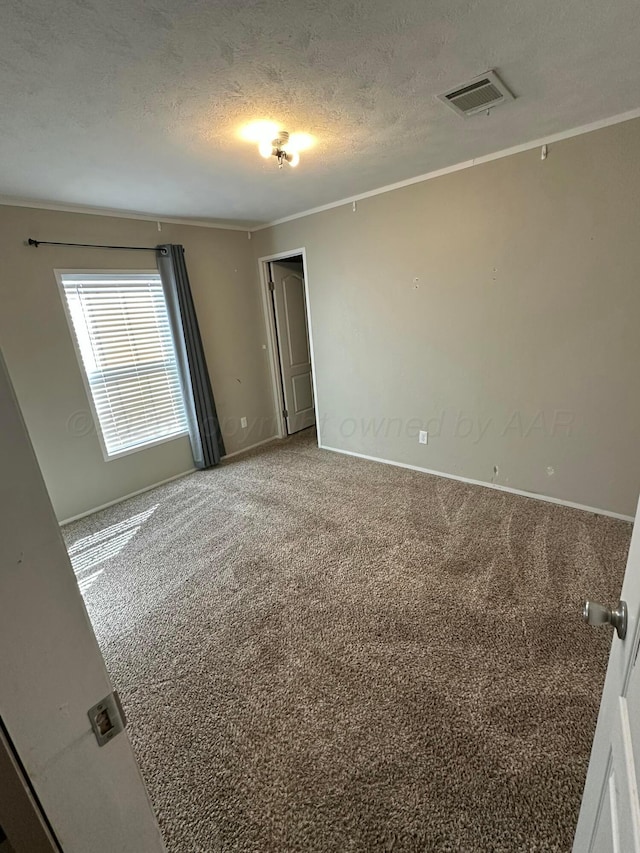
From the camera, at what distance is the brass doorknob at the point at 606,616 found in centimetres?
70

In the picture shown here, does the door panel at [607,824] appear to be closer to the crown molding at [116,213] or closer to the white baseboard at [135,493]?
the white baseboard at [135,493]

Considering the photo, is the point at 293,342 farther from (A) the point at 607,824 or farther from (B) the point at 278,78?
(A) the point at 607,824

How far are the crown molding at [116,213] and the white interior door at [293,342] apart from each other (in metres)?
0.69

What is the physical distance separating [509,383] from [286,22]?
2.50 metres

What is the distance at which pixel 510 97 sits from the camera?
5.96 feet

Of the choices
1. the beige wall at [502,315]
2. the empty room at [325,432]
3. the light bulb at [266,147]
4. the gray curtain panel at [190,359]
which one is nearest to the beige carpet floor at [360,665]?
the empty room at [325,432]

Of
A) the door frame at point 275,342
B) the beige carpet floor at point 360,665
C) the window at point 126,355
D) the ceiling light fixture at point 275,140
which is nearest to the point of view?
the beige carpet floor at point 360,665

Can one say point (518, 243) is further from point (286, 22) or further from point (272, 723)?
point (272, 723)

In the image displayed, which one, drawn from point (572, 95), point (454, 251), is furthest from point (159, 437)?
point (572, 95)

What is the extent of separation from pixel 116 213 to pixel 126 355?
A: 1.19 m

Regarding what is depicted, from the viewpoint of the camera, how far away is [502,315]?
281 cm

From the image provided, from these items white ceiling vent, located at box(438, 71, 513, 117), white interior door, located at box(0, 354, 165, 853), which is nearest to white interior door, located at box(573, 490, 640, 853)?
white interior door, located at box(0, 354, 165, 853)

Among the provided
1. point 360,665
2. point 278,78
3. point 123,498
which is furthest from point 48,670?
point 123,498

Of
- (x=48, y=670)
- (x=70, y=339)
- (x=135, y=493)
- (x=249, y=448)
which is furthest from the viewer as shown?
(x=249, y=448)
